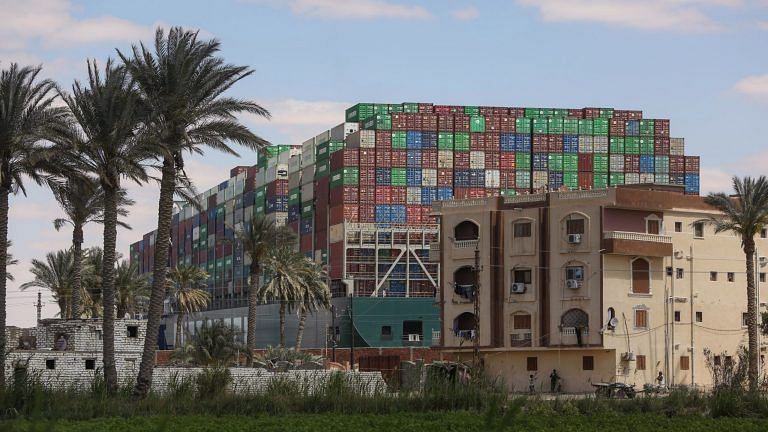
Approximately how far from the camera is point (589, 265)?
75188mm

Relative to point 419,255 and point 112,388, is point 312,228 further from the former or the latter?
point 112,388

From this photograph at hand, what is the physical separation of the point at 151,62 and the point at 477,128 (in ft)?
281

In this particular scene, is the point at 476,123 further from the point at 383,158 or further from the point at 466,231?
the point at 466,231

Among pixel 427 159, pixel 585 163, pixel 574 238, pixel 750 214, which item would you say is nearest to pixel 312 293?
pixel 574 238

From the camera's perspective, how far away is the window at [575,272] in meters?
75.5

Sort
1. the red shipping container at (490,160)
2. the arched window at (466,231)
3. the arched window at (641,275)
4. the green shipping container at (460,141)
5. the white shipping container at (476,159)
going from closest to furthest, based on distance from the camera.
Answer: the arched window at (641,275), the arched window at (466,231), the green shipping container at (460,141), the white shipping container at (476,159), the red shipping container at (490,160)

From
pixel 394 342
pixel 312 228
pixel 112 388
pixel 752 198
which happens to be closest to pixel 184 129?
pixel 112 388

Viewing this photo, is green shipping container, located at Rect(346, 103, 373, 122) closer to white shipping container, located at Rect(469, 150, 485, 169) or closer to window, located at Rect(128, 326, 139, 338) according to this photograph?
white shipping container, located at Rect(469, 150, 485, 169)

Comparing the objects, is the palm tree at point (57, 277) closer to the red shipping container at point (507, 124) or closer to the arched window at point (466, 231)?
the arched window at point (466, 231)

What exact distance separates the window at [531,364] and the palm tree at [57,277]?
97.1 feet

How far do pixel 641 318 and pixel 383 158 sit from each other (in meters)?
53.3

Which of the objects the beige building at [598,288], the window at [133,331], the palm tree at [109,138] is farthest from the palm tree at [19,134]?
the beige building at [598,288]

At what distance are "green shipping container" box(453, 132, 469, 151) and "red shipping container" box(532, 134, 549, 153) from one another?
23.2ft

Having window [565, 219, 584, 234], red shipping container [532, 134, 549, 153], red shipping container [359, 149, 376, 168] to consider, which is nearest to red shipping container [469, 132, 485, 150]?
red shipping container [532, 134, 549, 153]
